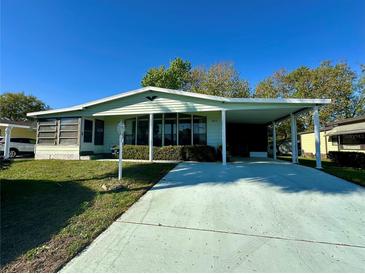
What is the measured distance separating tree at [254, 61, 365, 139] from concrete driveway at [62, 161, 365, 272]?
23.0m

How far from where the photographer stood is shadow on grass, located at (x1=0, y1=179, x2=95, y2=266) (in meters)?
2.92

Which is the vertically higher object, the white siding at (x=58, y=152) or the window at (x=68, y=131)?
the window at (x=68, y=131)

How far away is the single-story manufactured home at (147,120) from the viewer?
10.1 m

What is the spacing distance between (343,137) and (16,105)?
43655 mm

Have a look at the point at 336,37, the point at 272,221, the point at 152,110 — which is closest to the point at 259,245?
the point at 272,221

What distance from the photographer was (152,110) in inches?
420

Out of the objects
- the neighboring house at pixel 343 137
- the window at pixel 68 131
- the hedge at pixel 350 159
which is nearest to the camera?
the hedge at pixel 350 159

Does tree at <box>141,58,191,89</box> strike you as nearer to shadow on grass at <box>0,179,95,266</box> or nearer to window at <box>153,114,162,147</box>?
window at <box>153,114,162,147</box>

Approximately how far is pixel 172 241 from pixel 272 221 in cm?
199

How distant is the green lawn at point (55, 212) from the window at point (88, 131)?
5.26 m

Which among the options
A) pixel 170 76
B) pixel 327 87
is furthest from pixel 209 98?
pixel 327 87

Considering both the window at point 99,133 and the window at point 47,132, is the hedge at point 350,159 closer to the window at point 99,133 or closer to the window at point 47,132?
the window at point 99,133

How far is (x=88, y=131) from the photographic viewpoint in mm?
12367

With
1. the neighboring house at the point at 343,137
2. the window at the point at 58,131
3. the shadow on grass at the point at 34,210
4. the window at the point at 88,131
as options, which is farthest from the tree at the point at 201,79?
the shadow on grass at the point at 34,210
